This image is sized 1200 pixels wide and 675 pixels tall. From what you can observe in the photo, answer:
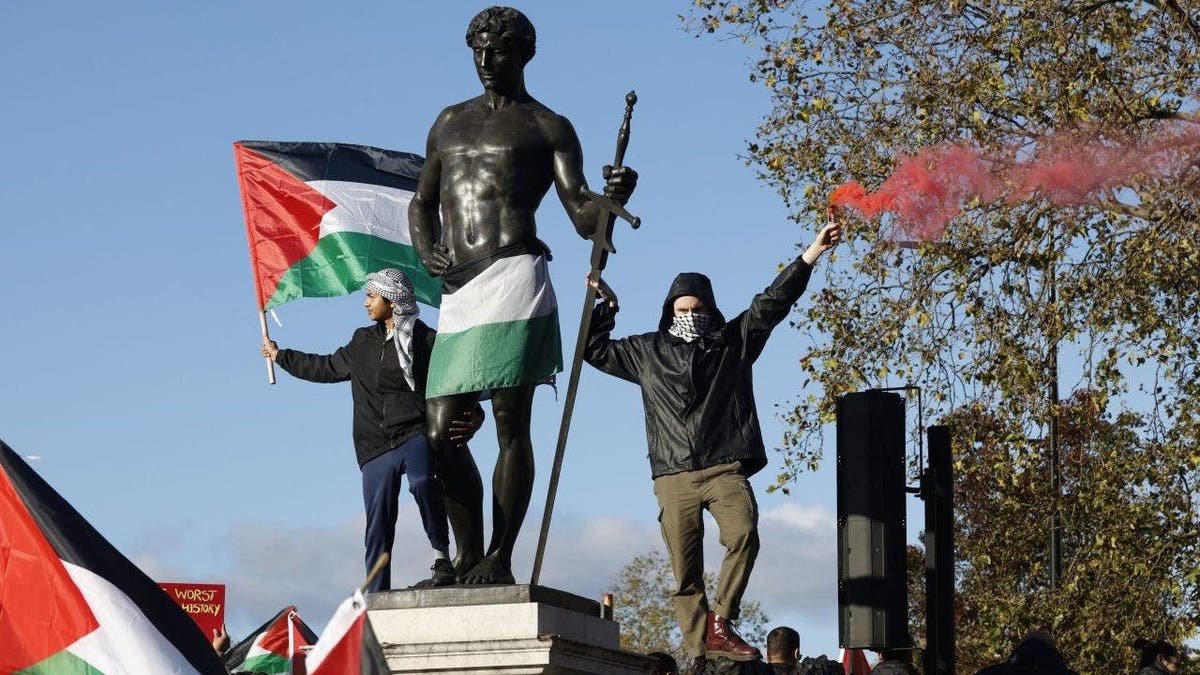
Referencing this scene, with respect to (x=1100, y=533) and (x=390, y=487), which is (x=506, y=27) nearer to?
(x=390, y=487)

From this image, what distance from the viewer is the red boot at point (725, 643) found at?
32.0 ft

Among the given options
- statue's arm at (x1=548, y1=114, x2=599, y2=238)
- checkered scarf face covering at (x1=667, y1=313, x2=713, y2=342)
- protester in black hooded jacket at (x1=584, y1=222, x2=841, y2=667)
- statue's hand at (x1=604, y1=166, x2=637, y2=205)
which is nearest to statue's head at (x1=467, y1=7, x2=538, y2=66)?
statue's arm at (x1=548, y1=114, x2=599, y2=238)

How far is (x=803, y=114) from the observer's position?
67.2ft

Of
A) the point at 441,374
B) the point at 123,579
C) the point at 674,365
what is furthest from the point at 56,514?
the point at 674,365

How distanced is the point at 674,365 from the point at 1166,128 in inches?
366

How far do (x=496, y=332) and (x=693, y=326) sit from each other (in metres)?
1.57

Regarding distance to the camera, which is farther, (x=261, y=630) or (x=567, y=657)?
(x=261, y=630)

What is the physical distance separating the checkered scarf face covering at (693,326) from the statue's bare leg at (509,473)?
134cm

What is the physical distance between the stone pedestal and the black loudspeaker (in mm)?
2103

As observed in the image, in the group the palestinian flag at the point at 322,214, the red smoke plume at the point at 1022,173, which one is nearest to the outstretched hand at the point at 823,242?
the palestinian flag at the point at 322,214

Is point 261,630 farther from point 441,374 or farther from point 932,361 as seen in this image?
point 932,361

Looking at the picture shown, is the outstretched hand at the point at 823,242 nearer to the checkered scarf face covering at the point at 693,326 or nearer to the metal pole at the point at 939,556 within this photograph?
the checkered scarf face covering at the point at 693,326

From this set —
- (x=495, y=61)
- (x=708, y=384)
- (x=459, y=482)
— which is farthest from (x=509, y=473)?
(x=495, y=61)

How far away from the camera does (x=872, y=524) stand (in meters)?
10.8
